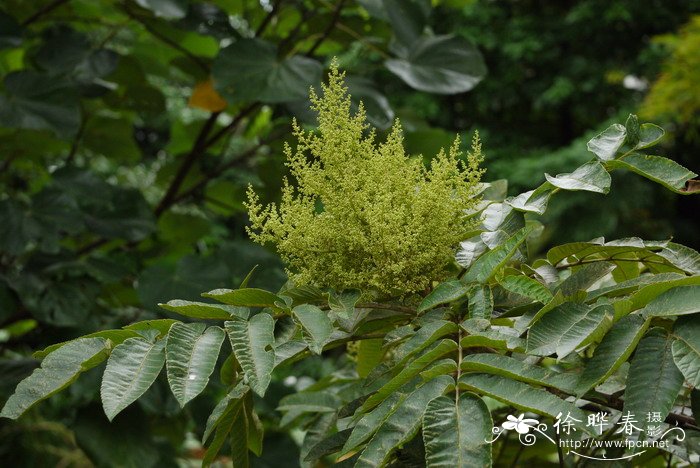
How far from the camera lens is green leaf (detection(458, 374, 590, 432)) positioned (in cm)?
63

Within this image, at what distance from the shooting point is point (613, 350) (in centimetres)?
68

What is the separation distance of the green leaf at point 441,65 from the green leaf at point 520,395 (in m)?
1.09

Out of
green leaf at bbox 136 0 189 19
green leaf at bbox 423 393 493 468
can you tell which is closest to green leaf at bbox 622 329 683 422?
green leaf at bbox 423 393 493 468

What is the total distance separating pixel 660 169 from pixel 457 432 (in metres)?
0.36

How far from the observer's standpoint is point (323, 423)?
1.11m

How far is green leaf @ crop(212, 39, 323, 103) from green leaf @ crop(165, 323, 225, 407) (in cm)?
86

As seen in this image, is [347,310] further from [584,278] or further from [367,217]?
[584,278]

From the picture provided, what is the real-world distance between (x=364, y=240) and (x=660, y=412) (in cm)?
31

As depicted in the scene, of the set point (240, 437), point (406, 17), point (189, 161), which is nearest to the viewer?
point (240, 437)

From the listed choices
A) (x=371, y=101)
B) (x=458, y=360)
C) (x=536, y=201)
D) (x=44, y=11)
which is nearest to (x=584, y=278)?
(x=536, y=201)

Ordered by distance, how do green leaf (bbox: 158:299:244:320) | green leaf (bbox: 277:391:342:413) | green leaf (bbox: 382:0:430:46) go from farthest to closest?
green leaf (bbox: 382:0:430:46) → green leaf (bbox: 277:391:342:413) → green leaf (bbox: 158:299:244:320)

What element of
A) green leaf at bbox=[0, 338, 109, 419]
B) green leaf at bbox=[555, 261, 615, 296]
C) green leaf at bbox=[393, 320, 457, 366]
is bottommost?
green leaf at bbox=[555, 261, 615, 296]

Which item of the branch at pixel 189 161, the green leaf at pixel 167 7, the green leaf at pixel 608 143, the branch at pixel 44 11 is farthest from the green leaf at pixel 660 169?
the branch at pixel 44 11

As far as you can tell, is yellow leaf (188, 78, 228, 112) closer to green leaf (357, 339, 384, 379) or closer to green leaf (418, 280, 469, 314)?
green leaf (357, 339, 384, 379)
